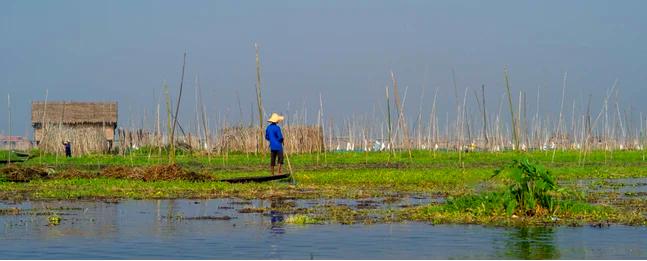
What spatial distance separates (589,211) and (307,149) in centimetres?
2735

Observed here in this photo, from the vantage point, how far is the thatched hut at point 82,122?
38688mm

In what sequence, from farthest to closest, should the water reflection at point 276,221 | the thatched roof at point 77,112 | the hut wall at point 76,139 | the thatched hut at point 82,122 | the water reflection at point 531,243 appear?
the thatched roof at point 77,112 → the thatched hut at point 82,122 → the hut wall at point 76,139 → the water reflection at point 276,221 → the water reflection at point 531,243

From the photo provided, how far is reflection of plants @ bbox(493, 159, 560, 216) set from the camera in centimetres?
1101

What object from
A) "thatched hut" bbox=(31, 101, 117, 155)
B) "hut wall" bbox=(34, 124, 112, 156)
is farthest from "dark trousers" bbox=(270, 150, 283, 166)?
"thatched hut" bbox=(31, 101, 117, 155)

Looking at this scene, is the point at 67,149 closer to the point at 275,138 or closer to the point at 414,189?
the point at 275,138

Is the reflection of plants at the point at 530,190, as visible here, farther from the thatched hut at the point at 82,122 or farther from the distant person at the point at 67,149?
the thatched hut at the point at 82,122

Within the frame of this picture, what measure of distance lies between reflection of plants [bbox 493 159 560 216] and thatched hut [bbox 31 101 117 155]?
29582mm

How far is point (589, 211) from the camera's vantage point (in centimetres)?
1134

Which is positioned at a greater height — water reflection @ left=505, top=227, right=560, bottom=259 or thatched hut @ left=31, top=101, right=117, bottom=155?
thatched hut @ left=31, top=101, right=117, bottom=155

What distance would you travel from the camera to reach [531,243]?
29.1 feet

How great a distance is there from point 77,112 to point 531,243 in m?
36.1

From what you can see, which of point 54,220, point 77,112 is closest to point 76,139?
point 77,112

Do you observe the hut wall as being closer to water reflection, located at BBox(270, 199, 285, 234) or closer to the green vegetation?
the green vegetation

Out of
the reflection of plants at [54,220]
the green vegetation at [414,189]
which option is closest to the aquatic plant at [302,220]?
the green vegetation at [414,189]
